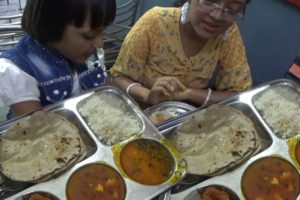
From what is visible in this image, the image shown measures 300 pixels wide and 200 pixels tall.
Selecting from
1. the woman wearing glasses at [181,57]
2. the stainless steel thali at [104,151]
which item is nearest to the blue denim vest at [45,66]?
the stainless steel thali at [104,151]

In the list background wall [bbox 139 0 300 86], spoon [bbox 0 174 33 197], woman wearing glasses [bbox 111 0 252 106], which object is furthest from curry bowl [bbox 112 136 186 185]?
background wall [bbox 139 0 300 86]

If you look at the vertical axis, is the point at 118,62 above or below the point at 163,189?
below

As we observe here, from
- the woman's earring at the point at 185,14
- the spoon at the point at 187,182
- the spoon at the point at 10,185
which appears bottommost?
the spoon at the point at 187,182

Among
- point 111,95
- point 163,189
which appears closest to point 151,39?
point 111,95

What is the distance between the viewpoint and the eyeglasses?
5.37ft

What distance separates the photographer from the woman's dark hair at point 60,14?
1.27m

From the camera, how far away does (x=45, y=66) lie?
1.44 meters

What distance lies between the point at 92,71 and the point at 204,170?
26.8 inches

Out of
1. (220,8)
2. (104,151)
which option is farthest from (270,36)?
(104,151)

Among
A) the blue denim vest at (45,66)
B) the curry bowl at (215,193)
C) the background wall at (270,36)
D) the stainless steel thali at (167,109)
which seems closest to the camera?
the curry bowl at (215,193)

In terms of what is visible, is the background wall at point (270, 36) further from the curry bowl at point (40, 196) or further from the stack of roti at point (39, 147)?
the curry bowl at point (40, 196)

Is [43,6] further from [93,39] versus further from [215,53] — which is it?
[215,53]

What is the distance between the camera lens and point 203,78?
1946mm

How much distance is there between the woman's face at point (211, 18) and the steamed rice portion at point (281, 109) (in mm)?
419
